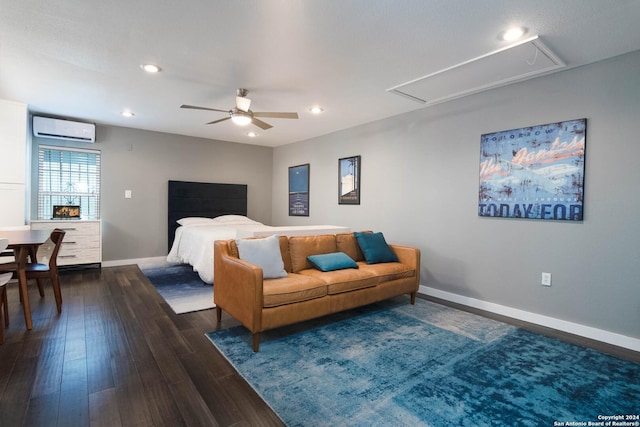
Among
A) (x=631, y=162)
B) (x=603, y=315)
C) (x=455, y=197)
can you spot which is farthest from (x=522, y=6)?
(x=603, y=315)

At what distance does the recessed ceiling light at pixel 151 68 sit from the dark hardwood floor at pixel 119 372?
94.8 inches

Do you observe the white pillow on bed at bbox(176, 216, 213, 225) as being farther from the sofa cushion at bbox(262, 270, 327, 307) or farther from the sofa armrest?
the sofa cushion at bbox(262, 270, 327, 307)

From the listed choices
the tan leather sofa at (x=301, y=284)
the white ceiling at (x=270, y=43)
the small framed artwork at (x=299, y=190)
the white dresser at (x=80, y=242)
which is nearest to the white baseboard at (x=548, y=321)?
the tan leather sofa at (x=301, y=284)

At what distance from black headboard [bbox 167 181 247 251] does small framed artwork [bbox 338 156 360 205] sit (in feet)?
7.70

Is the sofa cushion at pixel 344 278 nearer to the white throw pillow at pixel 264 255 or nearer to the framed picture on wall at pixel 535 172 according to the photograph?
the white throw pillow at pixel 264 255

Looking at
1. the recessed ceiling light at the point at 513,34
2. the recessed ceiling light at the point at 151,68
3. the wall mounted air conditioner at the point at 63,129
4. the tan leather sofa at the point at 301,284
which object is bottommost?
the tan leather sofa at the point at 301,284

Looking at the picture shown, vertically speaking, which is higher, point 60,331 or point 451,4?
point 451,4

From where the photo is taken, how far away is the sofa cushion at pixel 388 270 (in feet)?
10.7

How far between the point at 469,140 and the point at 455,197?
2.22ft

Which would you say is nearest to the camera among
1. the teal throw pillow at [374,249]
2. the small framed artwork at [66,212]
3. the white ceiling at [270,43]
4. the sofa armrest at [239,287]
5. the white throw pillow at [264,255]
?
the white ceiling at [270,43]

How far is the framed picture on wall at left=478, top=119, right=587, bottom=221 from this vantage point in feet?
9.35

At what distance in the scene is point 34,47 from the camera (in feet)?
8.52

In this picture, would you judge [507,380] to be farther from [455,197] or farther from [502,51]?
[502,51]

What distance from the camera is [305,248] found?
3.38 m
